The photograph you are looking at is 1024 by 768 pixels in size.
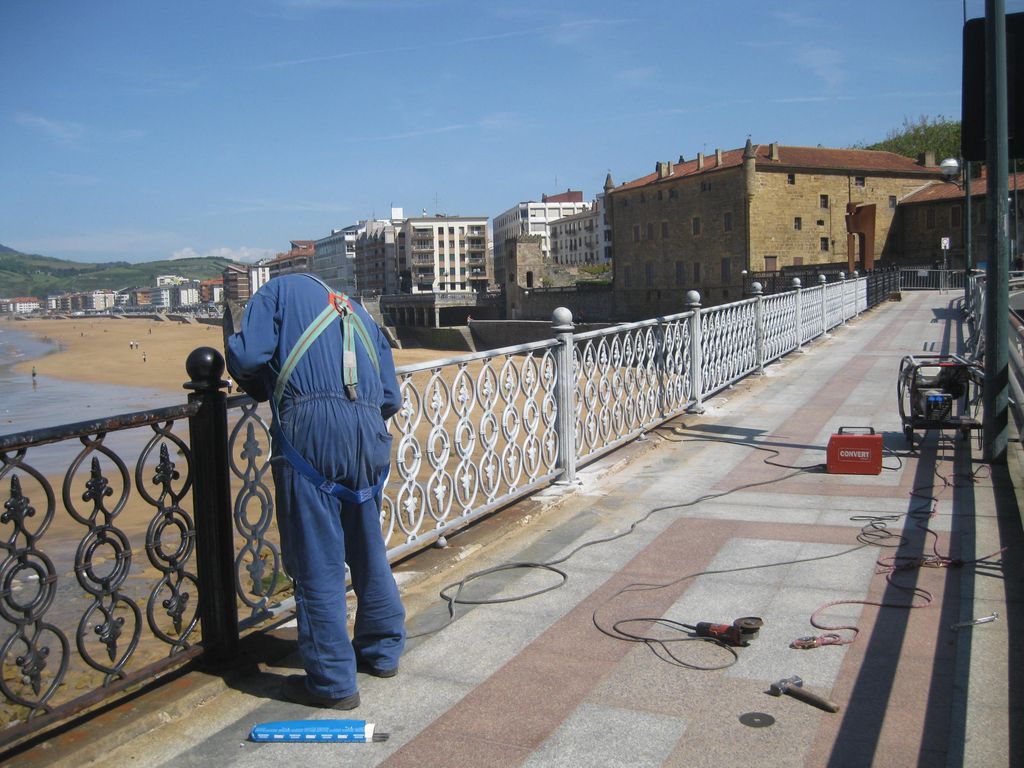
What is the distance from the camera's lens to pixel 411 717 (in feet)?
9.74

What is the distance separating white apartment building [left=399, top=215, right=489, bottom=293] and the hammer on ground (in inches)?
4722

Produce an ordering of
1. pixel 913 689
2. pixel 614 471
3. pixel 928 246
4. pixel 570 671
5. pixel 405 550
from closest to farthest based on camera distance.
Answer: pixel 913 689 → pixel 570 671 → pixel 405 550 → pixel 614 471 → pixel 928 246

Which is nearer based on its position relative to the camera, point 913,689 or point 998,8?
point 913,689

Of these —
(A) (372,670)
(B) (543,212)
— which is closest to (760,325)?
(A) (372,670)

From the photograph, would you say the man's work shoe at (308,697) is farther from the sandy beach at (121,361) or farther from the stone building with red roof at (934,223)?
the stone building with red roof at (934,223)

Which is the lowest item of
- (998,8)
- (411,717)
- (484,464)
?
(411,717)

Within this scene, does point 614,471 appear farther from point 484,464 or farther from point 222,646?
point 222,646

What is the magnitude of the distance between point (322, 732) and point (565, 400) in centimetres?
359

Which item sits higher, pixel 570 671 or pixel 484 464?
pixel 484 464

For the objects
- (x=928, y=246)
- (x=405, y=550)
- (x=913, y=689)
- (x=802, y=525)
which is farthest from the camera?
(x=928, y=246)

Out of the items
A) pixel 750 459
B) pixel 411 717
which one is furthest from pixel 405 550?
pixel 750 459

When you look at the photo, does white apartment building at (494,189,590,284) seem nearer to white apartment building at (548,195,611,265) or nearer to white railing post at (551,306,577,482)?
white apartment building at (548,195,611,265)

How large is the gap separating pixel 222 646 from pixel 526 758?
1.39m

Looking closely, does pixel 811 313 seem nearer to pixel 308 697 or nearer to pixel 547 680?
pixel 547 680
